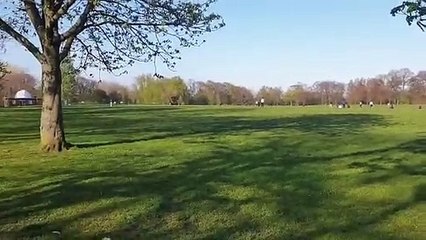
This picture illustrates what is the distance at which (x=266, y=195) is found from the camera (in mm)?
9750

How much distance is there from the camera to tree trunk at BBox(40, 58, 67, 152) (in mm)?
16500

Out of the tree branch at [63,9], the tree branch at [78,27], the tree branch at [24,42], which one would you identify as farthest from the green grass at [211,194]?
the tree branch at [63,9]

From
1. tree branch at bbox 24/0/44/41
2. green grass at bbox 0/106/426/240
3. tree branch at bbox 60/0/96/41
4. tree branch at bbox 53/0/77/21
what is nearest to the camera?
green grass at bbox 0/106/426/240

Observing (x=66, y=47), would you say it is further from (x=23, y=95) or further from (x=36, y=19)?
(x=23, y=95)

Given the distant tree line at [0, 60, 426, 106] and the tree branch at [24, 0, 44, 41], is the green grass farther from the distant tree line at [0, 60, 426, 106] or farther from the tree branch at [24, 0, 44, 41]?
the distant tree line at [0, 60, 426, 106]

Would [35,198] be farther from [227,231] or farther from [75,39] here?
[75,39]

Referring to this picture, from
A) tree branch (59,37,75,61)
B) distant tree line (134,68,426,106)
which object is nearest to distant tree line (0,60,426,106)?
distant tree line (134,68,426,106)

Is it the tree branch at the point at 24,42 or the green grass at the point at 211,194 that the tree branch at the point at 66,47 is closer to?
the tree branch at the point at 24,42

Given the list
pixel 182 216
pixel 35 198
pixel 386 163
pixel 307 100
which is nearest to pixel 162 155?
pixel 386 163

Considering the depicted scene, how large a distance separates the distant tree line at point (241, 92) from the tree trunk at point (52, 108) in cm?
8937

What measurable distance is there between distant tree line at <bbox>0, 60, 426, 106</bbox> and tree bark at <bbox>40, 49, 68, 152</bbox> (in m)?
89.4

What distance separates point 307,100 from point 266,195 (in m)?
108

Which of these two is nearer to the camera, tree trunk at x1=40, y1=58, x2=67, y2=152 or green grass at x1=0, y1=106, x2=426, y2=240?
green grass at x1=0, y1=106, x2=426, y2=240

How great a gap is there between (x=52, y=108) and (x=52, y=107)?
0.11 ft
